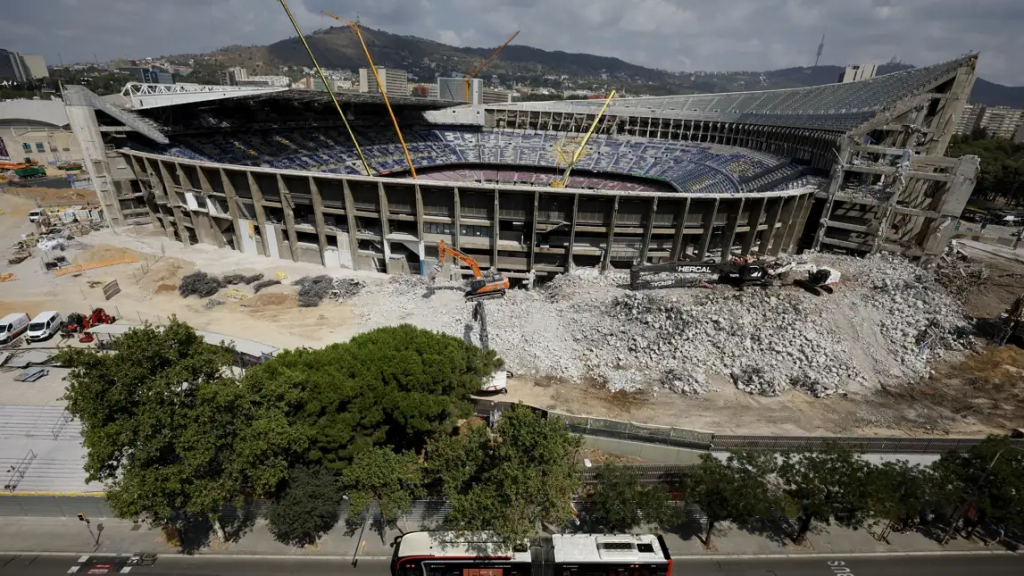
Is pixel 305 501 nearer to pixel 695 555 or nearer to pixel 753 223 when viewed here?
pixel 695 555

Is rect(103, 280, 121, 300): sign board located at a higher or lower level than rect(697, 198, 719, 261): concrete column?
lower

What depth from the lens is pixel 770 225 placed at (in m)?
52.1

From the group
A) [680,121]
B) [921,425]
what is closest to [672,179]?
[680,121]

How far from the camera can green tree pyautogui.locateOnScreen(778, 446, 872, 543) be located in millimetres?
20250

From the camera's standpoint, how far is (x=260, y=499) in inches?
884

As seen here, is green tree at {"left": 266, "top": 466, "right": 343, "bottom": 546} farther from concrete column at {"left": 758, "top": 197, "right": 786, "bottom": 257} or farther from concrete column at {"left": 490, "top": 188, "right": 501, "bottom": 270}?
concrete column at {"left": 758, "top": 197, "right": 786, "bottom": 257}

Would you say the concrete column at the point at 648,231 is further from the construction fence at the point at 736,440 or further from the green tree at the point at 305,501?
the green tree at the point at 305,501

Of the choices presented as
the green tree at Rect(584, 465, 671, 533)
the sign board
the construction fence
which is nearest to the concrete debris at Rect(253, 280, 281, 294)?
Result: the sign board

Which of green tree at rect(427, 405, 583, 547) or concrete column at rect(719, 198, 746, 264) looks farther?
concrete column at rect(719, 198, 746, 264)

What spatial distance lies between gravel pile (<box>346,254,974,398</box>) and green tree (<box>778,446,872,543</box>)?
447 inches

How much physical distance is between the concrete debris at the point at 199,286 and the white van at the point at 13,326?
36.6 ft

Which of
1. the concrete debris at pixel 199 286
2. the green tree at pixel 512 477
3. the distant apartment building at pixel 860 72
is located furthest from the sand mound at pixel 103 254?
the distant apartment building at pixel 860 72

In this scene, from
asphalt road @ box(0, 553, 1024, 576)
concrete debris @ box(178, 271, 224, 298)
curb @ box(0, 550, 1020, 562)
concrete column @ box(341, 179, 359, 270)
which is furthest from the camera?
concrete column @ box(341, 179, 359, 270)

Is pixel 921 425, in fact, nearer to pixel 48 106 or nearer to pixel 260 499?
pixel 260 499
